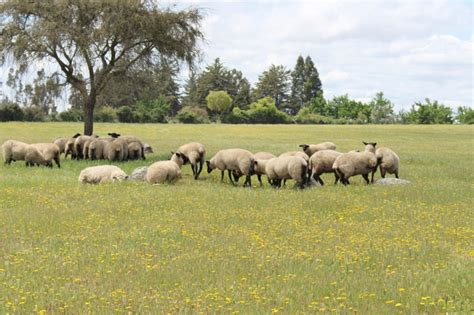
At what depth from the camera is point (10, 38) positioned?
1368 inches

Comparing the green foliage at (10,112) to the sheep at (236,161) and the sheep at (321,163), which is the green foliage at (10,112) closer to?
the sheep at (236,161)

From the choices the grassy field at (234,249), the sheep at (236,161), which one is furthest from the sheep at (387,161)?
the sheep at (236,161)

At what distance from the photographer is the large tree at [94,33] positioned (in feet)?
111

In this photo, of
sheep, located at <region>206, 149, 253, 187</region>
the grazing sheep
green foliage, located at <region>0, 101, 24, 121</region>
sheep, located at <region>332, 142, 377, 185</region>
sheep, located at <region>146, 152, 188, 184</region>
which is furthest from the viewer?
green foliage, located at <region>0, 101, 24, 121</region>

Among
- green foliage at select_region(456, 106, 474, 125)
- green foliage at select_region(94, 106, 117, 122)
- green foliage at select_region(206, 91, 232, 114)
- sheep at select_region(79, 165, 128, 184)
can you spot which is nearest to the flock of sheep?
sheep at select_region(79, 165, 128, 184)

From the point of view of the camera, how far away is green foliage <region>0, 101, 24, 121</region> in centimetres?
7646

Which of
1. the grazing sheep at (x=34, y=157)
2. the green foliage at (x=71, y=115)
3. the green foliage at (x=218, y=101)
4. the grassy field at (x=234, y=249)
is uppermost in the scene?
the green foliage at (x=218, y=101)

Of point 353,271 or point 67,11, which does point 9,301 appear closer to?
point 353,271

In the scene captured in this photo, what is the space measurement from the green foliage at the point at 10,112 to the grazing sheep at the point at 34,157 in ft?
176

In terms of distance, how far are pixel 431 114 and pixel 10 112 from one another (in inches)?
2884

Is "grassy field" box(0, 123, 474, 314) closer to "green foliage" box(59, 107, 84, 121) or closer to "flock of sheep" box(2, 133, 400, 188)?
"flock of sheep" box(2, 133, 400, 188)

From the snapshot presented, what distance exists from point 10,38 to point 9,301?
29881 mm

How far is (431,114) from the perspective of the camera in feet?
370

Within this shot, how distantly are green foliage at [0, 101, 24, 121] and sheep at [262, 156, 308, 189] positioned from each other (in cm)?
6394
